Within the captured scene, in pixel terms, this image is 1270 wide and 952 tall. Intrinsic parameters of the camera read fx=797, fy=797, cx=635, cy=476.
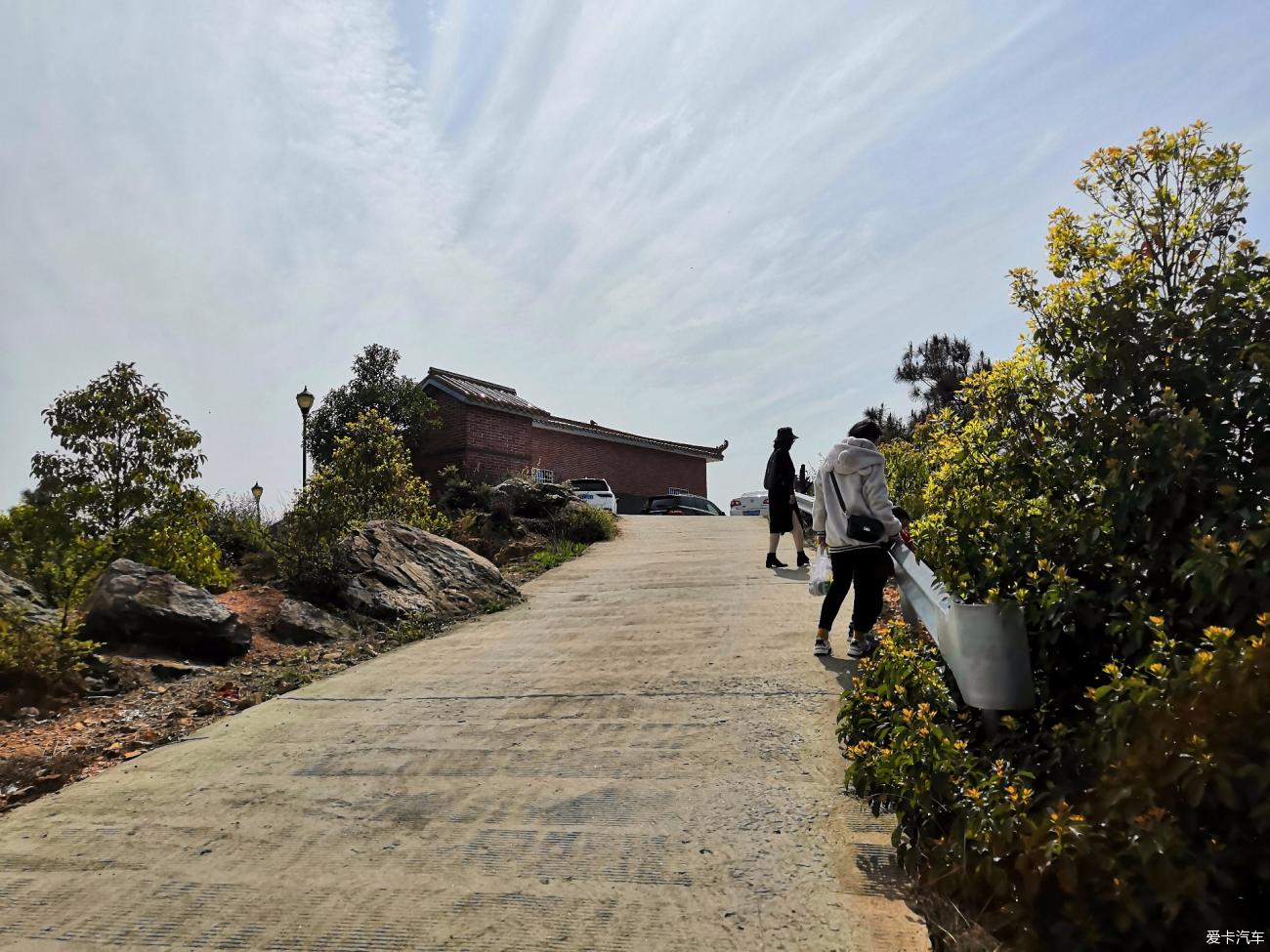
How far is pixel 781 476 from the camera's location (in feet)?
30.9

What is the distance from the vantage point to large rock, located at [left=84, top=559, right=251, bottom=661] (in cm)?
650

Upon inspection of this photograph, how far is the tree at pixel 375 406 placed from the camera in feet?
72.0

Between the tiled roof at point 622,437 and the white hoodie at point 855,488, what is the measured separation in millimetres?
20479

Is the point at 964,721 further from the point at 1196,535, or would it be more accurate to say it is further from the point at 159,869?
the point at 159,869

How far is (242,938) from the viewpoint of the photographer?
8.41 ft

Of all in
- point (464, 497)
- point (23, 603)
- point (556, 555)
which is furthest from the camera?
point (464, 497)

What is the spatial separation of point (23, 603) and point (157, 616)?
0.89 m

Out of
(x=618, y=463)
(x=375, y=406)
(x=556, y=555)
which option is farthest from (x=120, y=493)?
(x=618, y=463)

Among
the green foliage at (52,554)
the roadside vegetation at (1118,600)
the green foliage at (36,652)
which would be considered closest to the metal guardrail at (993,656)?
the roadside vegetation at (1118,600)

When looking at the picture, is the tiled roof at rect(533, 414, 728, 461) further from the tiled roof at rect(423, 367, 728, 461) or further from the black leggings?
the black leggings

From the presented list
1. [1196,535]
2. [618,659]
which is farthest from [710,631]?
[1196,535]

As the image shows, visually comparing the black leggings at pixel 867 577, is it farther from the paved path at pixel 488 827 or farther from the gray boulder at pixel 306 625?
Result: the gray boulder at pixel 306 625

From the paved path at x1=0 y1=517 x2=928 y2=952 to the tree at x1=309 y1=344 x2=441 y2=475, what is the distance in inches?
674

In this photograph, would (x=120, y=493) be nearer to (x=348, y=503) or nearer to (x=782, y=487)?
(x=348, y=503)
